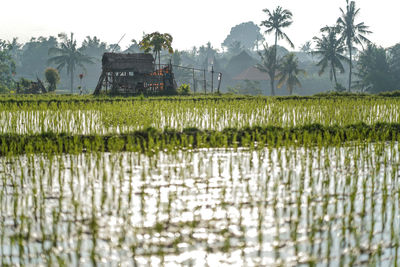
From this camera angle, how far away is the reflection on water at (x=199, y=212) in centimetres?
257

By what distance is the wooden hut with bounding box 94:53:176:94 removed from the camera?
20469mm

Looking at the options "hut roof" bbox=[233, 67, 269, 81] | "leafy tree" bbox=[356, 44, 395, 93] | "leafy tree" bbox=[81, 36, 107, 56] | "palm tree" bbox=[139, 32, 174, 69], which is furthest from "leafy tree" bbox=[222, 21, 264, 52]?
"palm tree" bbox=[139, 32, 174, 69]

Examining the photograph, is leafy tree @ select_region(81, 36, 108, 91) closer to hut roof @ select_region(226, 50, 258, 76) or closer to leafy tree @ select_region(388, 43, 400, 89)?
hut roof @ select_region(226, 50, 258, 76)

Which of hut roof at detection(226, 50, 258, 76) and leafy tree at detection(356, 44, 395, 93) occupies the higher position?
hut roof at detection(226, 50, 258, 76)

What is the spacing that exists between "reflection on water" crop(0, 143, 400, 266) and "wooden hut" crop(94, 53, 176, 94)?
51.0 feet

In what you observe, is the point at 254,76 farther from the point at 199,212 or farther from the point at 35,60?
the point at 199,212

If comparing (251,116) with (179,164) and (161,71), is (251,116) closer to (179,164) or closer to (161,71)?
(179,164)

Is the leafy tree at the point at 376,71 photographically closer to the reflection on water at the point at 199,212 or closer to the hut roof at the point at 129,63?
the hut roof at the point at 129,63

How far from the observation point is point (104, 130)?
7707mm

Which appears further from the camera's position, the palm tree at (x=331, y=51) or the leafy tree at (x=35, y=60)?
the leafy tree at (x=35, y=60)

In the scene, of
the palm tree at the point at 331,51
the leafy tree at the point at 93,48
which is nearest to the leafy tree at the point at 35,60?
the leafy tree at the point at 93,48

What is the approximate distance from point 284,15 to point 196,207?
37171mm

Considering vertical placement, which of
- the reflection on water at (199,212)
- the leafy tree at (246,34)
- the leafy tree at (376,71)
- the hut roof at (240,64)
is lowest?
the reflection on water at (199,212)

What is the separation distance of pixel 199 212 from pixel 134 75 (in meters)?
17.9
